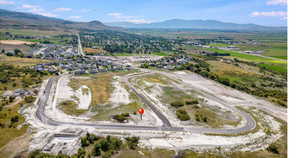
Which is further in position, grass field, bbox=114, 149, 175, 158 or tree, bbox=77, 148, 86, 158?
grass field, bbox=114, 149, 175, 158

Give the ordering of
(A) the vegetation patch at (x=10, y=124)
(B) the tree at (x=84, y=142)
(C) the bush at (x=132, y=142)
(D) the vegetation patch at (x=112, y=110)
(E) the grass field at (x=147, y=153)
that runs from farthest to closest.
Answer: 1. (D) the vegetation patch at (x=112, y=110)
2. (A) the vegetation patch at (x=10, y=124)
3. (C) the bush at (x=132, y=142)
4. (B) the tree at (x=84, y=142)
5. (E) the grass field at (x=147, y=153)

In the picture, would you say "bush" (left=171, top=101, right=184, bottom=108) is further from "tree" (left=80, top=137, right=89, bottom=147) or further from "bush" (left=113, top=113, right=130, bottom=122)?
"tree" (left=80, top=137, right=89, bottom=147)

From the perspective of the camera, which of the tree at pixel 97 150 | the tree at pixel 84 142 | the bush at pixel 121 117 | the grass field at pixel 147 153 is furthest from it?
the bush at pixel 121 117

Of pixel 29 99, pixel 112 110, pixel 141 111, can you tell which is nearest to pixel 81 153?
pixel 112 110

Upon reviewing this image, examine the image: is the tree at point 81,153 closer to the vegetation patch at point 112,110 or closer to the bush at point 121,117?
the vegetation patch at point 112,110

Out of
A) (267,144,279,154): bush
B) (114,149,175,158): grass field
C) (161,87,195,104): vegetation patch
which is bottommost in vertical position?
(267,144,279,154): bush

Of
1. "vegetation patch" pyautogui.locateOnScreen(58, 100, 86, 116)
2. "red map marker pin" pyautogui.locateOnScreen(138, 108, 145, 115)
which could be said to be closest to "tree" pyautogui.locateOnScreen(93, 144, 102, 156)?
"vegetation patch" pyautogui.locateOnScreen(58, 100, 86, 116)


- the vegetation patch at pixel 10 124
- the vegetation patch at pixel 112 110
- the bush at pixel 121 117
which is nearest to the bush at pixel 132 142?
the bush at pixel 121 117

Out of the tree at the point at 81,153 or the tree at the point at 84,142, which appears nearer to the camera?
the tree at the point at 81,153
